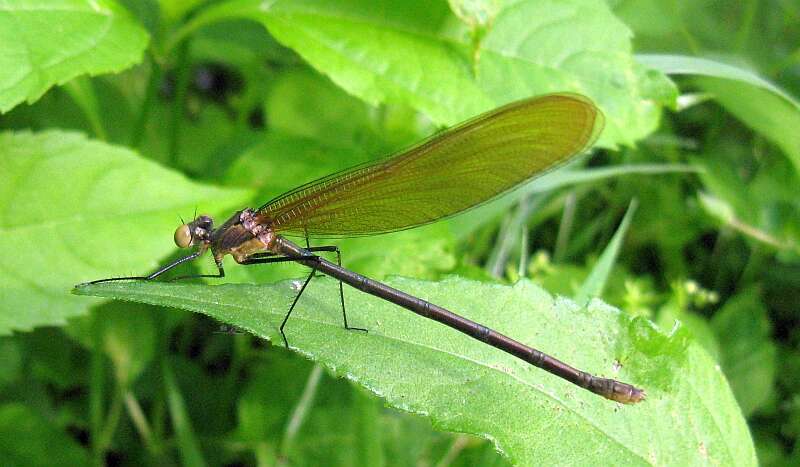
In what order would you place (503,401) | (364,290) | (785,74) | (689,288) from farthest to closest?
(785,74), (689,288), (364,290), (503,401)

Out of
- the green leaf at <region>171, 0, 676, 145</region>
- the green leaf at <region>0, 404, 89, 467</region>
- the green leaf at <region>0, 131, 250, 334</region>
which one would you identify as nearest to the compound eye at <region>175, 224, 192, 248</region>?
the green leaf at <region>0, 131, 250, 334</region>

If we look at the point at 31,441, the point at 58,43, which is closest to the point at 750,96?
the point at 58,43

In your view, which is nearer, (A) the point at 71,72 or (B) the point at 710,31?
(A) the point at 71,72

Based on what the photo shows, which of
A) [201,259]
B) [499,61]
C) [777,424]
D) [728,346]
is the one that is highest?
[499,61]

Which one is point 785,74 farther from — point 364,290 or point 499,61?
point 364,290

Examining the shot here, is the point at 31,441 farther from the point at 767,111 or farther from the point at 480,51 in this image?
the point at 767,111

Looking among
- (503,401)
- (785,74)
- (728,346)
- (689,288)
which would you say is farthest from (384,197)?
(785,74)
